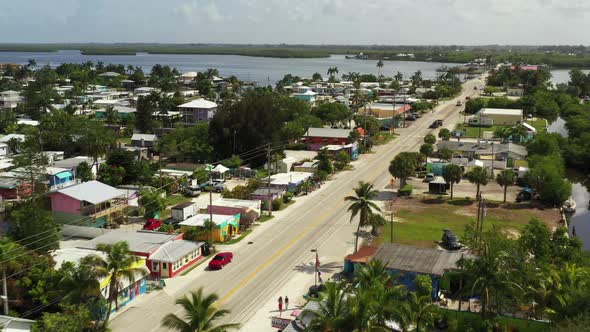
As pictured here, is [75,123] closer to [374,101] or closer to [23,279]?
Answer: [23,279]

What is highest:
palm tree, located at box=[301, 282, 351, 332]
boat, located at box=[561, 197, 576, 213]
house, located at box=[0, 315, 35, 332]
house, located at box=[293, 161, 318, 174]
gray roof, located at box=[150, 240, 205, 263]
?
palm tree, located at box=[301, 282, 351, 332]

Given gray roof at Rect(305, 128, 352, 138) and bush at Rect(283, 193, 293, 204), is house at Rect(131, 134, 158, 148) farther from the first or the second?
bush at Rect(283, 193, 293, 204)

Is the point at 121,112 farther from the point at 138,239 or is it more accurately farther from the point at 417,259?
the point at 417,259

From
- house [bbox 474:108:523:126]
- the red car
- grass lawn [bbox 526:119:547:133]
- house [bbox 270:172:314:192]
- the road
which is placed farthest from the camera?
house [bbox 474:108:523:126]

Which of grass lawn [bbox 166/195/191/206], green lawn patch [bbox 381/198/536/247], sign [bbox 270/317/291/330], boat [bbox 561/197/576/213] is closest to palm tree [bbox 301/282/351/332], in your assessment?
sign [bbox 270/317/291/330]

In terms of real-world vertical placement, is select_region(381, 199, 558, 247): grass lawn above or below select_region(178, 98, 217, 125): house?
below

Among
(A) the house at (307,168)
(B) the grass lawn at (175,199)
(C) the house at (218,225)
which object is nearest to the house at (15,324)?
(C) the house at (218,225)

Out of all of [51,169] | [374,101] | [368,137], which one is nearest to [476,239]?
[51,169]
